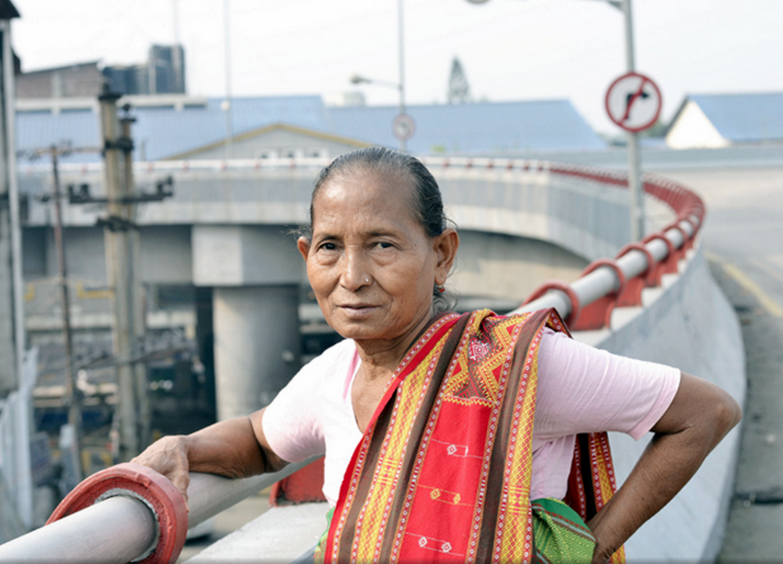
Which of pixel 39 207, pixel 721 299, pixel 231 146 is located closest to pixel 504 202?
pixel 721 299

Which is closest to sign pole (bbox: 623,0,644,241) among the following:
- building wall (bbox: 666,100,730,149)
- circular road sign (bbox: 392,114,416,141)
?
circular road sign (bbox: 392,114,416,141)

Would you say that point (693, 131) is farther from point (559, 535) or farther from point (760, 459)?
point (559, 535)

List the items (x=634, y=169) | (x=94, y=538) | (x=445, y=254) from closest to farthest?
(x=94, y=538) → (x=445, y=254) → (x=634, y=169)

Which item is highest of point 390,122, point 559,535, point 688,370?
point 390,122

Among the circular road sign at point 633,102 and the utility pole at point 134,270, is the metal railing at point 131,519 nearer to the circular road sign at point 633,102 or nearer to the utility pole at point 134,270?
the circular road sign at point 633,102

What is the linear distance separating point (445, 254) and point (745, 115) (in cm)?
6839

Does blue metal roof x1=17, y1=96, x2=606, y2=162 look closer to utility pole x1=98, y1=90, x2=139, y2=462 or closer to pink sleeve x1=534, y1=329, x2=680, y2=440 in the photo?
utility pole x1=98, y1=90, x2=139, y2=462

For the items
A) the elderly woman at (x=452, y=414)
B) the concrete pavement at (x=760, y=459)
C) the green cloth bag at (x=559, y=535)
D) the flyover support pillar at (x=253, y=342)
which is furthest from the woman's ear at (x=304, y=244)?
the flyover support pillar at (x=253, y=342)

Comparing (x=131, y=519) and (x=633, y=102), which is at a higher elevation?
(x=633, y=102)

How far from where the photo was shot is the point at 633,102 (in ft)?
37.5

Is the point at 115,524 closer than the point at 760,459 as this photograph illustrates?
Yes

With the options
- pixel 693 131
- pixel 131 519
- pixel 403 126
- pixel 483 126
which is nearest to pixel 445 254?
pixel 131 519

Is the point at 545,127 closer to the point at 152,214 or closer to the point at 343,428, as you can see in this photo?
the point at 152,214

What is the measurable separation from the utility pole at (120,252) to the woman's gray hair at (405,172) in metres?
19.8
